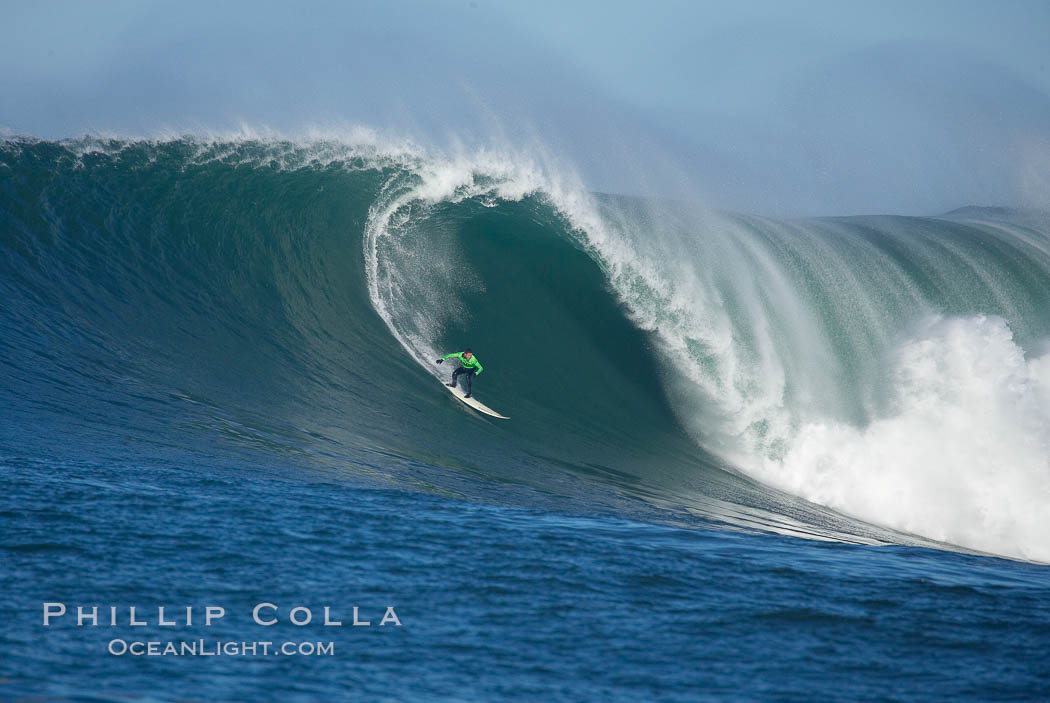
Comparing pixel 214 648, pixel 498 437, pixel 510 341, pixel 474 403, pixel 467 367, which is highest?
pixel 510 341

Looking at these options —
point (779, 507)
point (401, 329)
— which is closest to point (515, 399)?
point (401, 329)

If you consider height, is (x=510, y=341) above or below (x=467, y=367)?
above

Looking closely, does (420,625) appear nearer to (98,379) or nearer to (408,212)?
(98,379)

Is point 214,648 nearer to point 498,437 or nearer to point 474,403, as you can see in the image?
point 498,437

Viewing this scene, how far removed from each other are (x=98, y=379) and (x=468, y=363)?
12.7ft

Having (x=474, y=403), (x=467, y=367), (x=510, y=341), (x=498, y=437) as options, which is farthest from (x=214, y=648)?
(x=510, y=341)

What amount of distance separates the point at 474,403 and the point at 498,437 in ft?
3.03

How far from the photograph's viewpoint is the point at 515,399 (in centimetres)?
1120

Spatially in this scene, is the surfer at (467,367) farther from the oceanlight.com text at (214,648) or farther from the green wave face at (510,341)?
the oceanlight.com text at (214,648)

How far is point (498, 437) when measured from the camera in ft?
32.0

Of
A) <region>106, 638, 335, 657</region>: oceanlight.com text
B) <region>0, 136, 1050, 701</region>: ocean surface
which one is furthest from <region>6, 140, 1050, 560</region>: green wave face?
<region>106, 638, 335, 657</region>: oceanlight.com text

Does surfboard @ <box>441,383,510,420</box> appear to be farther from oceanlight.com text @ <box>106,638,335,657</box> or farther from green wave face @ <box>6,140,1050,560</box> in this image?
oceanlight.com text @ <box>106,638,335,657</box>

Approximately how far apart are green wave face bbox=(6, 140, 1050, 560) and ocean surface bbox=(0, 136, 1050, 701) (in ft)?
0.18

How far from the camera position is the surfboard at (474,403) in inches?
413
